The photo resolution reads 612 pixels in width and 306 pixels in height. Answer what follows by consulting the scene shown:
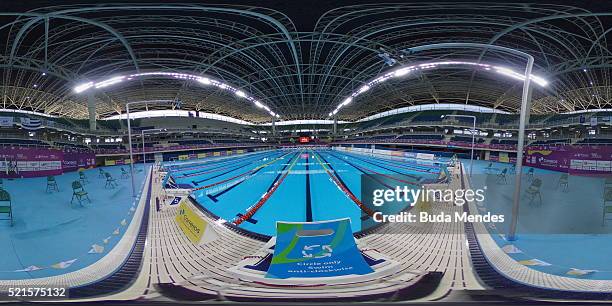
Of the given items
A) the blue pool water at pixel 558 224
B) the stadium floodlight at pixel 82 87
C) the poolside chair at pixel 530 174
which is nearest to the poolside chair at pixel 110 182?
the stadium floodlight at pixel 82 87

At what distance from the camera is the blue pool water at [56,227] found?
2334 mm

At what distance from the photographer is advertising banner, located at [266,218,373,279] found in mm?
1701

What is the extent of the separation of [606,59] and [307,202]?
6213mm

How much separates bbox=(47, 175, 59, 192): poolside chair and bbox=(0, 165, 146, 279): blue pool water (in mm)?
76

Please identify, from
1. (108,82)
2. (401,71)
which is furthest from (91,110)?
(401,71)

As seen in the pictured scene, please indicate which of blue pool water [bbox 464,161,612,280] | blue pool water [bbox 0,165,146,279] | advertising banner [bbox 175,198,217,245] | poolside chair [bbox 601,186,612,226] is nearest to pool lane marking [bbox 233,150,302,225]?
advertising banner [bbox 175,198,217,245]

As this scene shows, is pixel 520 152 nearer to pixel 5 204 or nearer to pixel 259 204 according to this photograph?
pixel 259 204

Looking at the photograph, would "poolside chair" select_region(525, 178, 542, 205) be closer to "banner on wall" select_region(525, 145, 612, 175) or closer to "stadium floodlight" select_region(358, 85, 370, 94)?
"banner on wall" select_region(525, 145, 612, 175)

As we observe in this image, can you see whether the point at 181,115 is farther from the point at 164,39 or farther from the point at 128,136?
the point at 164,39

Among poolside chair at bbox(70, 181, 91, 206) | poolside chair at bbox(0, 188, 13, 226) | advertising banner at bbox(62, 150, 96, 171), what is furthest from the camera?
advertising banner at bbox(62, 150, 96, 171)

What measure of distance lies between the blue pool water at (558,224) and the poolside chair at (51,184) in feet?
26.8

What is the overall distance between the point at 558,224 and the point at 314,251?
4.56 metres

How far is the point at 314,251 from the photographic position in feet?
5.59

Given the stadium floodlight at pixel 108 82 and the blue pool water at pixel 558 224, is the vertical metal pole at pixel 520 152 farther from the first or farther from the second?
the stadium floodlight at pixel 108 82
